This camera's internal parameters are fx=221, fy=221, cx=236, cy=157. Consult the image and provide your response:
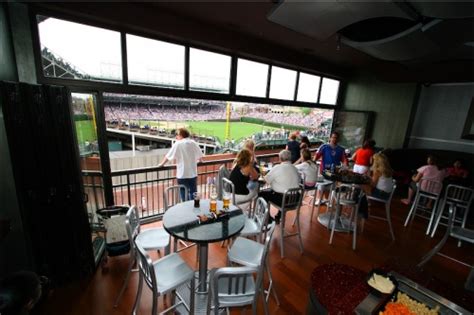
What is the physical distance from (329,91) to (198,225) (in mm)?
5494

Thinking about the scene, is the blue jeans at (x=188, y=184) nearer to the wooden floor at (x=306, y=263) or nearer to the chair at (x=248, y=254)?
the wooden floor at (x=306, y=263)

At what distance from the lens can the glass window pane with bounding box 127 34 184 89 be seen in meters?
2.98

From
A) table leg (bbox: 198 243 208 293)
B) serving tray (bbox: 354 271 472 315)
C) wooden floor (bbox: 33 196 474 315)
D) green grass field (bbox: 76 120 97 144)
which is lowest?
wooden floor (bbox: 33 196 474 315)

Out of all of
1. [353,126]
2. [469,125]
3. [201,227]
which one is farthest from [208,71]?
[469,125]

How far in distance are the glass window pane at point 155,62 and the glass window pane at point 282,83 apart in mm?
2057

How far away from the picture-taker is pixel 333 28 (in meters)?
2.54

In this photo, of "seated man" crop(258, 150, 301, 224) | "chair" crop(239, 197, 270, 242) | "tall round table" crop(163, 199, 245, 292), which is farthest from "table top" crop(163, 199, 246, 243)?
"seated man" crop(258, 150, 301, 224)

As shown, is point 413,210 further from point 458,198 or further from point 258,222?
point 258,222

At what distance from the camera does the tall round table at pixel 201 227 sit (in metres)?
1.85

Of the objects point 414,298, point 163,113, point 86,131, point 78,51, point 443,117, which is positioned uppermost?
point 78,51

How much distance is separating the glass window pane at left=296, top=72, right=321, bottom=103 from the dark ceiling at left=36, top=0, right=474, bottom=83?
0.71 m

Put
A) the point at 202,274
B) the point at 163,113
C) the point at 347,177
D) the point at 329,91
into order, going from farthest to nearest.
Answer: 1. the point at 329,91
2. the point at 163,113
3. the point at 347,177
4. the point at 202,274

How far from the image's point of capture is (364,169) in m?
4.34

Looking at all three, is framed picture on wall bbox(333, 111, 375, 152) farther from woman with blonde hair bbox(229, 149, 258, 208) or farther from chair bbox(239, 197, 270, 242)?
chair bbox(239, 197, 270, 242)
